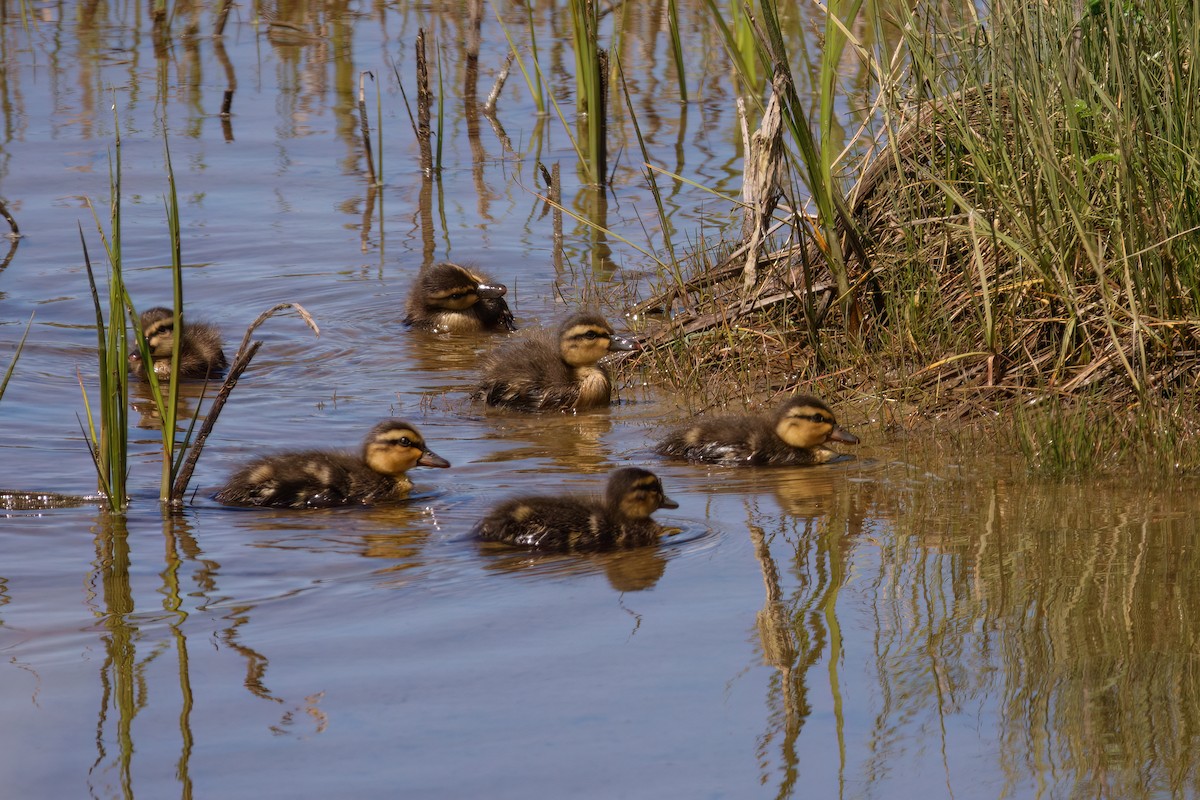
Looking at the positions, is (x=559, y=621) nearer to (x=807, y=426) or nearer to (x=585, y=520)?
(x=585, y=520)

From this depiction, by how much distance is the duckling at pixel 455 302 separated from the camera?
7.76 meters

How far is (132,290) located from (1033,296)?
4.43 metres

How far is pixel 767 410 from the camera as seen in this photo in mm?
6137

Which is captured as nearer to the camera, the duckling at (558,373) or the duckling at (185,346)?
the duckling at (558,373)

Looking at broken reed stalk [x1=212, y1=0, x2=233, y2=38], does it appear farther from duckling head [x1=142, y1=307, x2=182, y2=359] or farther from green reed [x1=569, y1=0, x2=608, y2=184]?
duckling head [x1=142, y1=307, x2=182, y2=359]

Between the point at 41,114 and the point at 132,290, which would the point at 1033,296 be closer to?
the point at 132,290

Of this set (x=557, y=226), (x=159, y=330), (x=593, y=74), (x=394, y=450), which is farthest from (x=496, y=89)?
(x=394, y=450)

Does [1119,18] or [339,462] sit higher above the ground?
[1119,18]

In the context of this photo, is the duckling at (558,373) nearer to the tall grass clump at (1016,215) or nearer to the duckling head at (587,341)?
the duckling head at (587,341)

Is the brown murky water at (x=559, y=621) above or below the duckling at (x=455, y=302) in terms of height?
below

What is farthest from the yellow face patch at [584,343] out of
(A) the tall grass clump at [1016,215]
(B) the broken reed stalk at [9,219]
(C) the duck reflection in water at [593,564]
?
(B) the broken reed stalk at [9,219]

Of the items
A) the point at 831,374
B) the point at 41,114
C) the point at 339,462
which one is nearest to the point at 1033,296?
the point at 831,374

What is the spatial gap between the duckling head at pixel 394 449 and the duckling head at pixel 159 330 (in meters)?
2.25

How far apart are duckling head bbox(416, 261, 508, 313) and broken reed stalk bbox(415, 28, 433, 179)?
2.38m
